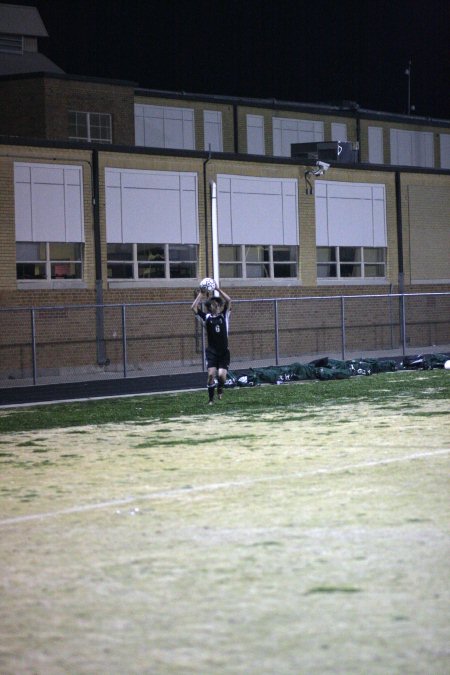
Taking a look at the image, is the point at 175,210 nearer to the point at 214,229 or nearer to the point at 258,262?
the point at 214,229

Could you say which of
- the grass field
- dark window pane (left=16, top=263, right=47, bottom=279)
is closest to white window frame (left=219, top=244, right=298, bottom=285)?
dark window pane (left=16, top=263, right=47, bottom=279)

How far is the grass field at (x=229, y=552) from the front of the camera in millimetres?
5844

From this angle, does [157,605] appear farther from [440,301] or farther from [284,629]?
[440,301]

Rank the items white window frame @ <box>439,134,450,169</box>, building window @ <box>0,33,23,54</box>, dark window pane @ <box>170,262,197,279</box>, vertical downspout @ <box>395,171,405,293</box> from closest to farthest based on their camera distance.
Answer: dark window pane @ <box>170,262,197,279</box> → vertical downspout @ <box>395,171,405,293</box> → building window @ <box>0,33,23,54</box> → white window frame @ <box>439,134,450,169</box>

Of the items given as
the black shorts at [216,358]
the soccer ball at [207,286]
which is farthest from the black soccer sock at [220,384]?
the soccer ball at [207,286]

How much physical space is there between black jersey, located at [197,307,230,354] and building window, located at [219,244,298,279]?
16.9 metres

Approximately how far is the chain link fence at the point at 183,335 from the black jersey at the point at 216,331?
8.26 m

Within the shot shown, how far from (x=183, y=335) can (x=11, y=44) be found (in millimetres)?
26485

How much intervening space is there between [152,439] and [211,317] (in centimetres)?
496

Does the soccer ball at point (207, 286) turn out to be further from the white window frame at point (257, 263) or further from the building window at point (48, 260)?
the white window frame at point (257, 263)

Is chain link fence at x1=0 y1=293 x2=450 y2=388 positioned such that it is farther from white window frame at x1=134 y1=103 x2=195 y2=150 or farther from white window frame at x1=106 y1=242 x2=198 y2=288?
white window frame at x1=134 y1=103 x2=195 y2=150

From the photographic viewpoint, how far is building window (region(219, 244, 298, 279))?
37562mm

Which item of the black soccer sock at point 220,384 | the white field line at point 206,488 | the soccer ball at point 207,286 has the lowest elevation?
the white field line at point 206,488

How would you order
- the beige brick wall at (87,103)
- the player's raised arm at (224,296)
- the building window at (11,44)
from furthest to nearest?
the building window at (11,44), the beige brick wall at (87,103), the player's raised arm at (224,296)
